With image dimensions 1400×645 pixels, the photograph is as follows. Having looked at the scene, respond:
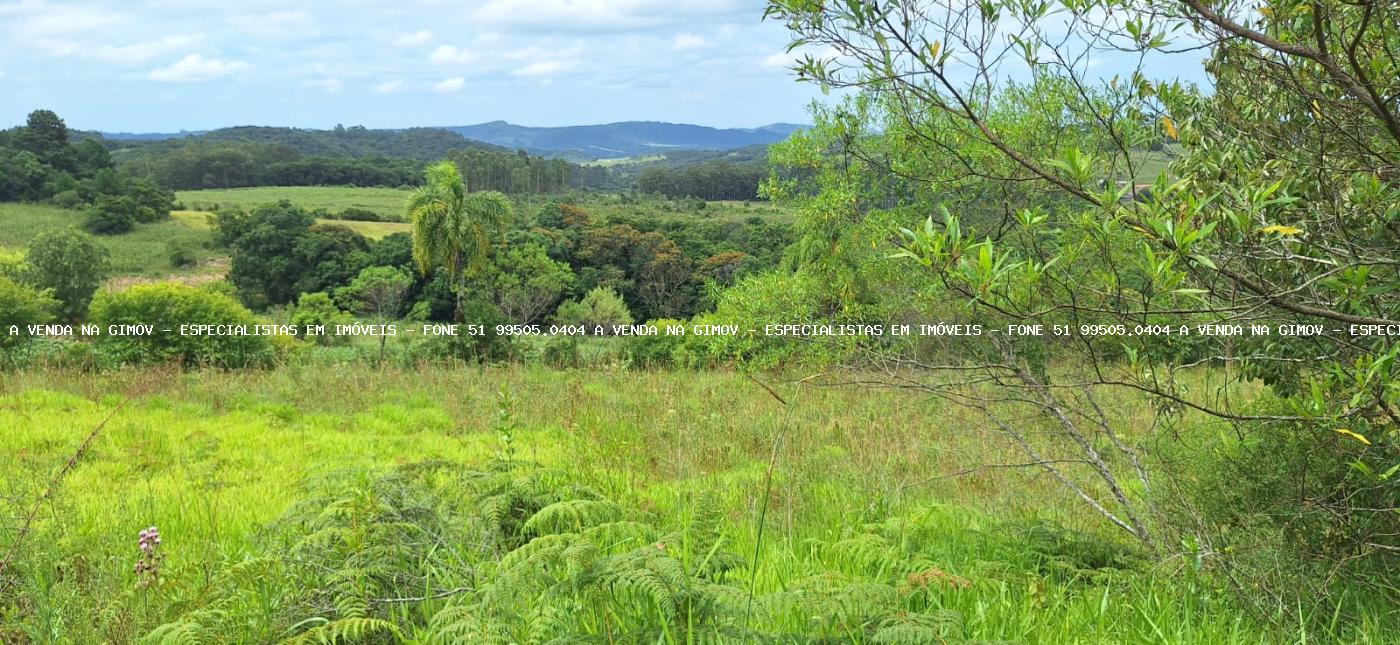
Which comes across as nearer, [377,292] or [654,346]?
[654,346]

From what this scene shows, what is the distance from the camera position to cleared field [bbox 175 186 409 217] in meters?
95.7

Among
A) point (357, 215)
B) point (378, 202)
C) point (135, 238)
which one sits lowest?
point (135, 238)

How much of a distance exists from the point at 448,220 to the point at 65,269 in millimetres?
29524

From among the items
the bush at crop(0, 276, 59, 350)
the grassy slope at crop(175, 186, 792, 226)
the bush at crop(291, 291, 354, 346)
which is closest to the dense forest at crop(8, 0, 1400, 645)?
the bush at crop(0, 276, 59, 350)

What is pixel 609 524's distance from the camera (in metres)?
2.58

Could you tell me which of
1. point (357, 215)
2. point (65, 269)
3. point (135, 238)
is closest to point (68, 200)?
point (135, 238)

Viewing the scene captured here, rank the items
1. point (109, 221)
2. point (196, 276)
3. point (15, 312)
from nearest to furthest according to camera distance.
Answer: point (15, 312) < point (196, 276) < point (109, 221)

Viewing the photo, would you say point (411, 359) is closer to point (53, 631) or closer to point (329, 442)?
point (329, 442)

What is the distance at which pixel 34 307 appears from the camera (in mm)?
18391

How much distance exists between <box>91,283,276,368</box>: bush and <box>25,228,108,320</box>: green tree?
38.1m

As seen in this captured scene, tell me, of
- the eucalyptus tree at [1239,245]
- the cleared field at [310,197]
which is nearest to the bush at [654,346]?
the eucalyptus tree at [1239,245]

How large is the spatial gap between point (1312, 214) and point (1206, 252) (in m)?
0.68

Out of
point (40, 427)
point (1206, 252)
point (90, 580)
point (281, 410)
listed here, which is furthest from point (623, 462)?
point (40, 427)

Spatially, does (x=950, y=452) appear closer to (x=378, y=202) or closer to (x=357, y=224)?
(x=357, y=224)
